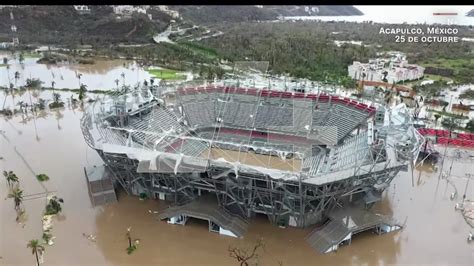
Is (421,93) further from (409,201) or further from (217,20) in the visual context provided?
(217,20)

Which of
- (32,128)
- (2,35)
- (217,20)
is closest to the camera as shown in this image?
(32,128)

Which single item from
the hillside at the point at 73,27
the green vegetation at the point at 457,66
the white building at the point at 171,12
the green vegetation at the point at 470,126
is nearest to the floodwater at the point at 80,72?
the hillside at the point at 73,27

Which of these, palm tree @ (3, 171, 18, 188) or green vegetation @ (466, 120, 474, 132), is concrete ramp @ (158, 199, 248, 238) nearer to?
palm tree @ (3, 171, 18, 188)

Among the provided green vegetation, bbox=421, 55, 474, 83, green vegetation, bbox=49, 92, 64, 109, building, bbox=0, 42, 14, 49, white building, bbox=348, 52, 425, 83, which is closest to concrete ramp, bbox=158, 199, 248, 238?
green vegetation, bbox=49, 92, 64, 109

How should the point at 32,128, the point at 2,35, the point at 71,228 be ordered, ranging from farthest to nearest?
the point at 2,35 → the point at 32,128 → the point at 71,228

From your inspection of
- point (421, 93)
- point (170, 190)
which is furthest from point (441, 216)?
point (421, 93)

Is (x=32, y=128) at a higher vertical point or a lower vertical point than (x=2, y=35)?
lower
